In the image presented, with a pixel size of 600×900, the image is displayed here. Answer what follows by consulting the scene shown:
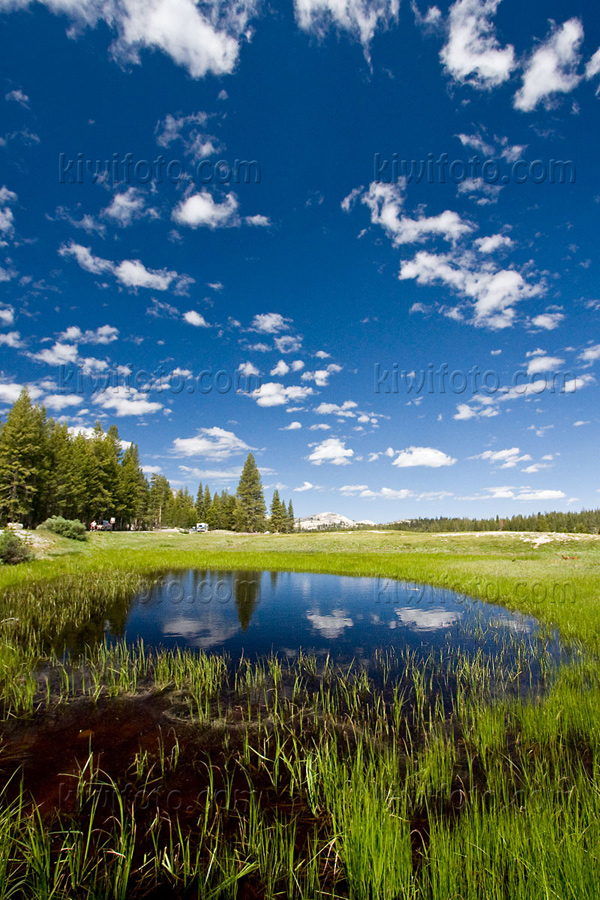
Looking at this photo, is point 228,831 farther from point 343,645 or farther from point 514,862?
point 343,645

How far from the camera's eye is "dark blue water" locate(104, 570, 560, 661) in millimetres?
12117

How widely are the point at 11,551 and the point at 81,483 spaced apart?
47.4 m

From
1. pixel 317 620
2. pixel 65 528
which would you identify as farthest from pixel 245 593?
pixel 65 528

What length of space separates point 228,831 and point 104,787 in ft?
6.80

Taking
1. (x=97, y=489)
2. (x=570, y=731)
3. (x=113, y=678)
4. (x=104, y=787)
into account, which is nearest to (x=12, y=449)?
(x=97, y=489)

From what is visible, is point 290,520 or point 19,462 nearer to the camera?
point 19,462

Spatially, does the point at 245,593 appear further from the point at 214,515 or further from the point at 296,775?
the point at 214,515

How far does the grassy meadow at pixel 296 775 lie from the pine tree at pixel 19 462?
173 feet

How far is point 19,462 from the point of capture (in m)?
55.5

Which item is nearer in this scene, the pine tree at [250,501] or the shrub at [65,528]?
the shrub at [65,528]

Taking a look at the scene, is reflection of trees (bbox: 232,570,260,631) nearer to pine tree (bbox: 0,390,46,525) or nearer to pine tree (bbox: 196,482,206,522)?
pine tree (bbox: 0,390,46,525)

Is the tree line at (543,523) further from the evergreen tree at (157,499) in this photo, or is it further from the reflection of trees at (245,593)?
the reflection of trees at (245,593)

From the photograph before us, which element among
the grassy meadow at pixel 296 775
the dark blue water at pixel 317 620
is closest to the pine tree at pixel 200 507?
the dark blue water at pixel 317 620

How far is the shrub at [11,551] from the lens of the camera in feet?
78.4
